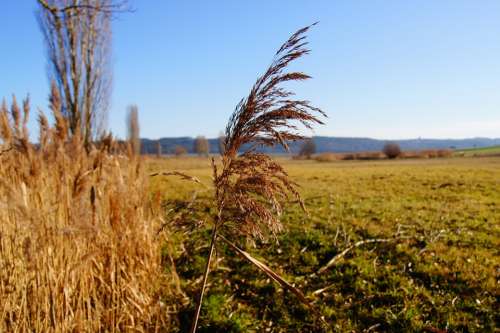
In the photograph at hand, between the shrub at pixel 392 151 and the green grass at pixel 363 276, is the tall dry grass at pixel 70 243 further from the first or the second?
the shrub at pixel 392 151

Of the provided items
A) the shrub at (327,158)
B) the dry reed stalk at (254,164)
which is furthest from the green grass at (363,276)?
the shrub at (327,158)

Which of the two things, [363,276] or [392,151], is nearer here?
[363,276]

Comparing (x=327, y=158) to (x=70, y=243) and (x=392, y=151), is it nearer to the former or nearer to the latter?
(x=392, y=151)

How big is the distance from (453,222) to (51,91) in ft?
22.1

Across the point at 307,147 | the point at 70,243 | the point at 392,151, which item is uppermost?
the point at 307,147

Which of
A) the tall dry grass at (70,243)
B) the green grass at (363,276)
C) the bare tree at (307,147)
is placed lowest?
the green grass at (363,276)

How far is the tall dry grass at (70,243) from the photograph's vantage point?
8.13 ft

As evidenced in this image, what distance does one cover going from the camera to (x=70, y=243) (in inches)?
106

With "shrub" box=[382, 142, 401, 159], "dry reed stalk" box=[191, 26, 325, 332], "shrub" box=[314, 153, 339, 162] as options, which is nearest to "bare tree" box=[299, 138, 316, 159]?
"dry reed stalk" box=[191, 26, 325, 332]

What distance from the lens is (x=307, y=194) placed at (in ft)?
33.2

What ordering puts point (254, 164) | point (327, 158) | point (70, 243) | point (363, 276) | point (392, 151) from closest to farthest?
point (254, 164)
point (70, 243)
point (363, 276)
point (327, 158)
point (392, 151)

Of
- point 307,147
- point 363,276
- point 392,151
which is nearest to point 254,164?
point 363,276

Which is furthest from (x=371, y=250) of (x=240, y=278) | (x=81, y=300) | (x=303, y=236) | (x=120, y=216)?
(x=81, y=300)

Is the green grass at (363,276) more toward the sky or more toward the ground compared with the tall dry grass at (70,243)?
more toward the ground
